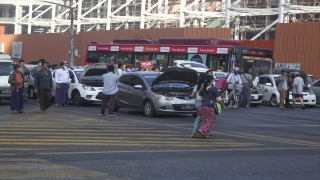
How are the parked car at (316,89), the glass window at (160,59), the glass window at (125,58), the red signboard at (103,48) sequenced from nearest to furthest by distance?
the parked car at (316,89), the glass window at (160,59), the glass window at (125,58), the red signboard at (103,48)

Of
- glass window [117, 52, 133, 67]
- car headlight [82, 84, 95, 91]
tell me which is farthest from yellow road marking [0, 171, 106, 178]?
glass window [117, 52, 133, 67]

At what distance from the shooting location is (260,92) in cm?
3206

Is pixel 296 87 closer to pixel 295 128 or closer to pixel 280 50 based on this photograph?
pixel 295 128

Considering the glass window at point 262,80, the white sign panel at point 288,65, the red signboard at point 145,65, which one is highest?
the white sign panel at point 288,65

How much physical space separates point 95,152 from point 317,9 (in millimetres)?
41865

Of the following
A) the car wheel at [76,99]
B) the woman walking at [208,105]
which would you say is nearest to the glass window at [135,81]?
the car wheel at [76,99]

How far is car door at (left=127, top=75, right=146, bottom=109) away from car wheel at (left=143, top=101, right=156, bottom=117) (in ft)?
0.92

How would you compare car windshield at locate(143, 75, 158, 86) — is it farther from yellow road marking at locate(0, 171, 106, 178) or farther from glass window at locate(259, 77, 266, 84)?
yellow road marking at locate(0, 171, 106, 178)

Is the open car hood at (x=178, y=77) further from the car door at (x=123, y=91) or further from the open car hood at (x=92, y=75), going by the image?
the open car hood at (x=92, y=75)

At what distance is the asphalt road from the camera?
10.5m

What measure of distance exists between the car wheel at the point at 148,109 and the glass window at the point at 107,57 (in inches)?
829

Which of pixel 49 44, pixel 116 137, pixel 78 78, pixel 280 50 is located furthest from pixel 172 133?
pixel 49 44

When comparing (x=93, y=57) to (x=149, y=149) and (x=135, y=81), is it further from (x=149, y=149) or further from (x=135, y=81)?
(x=149, y=149)

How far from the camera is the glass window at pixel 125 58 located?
4250cm
